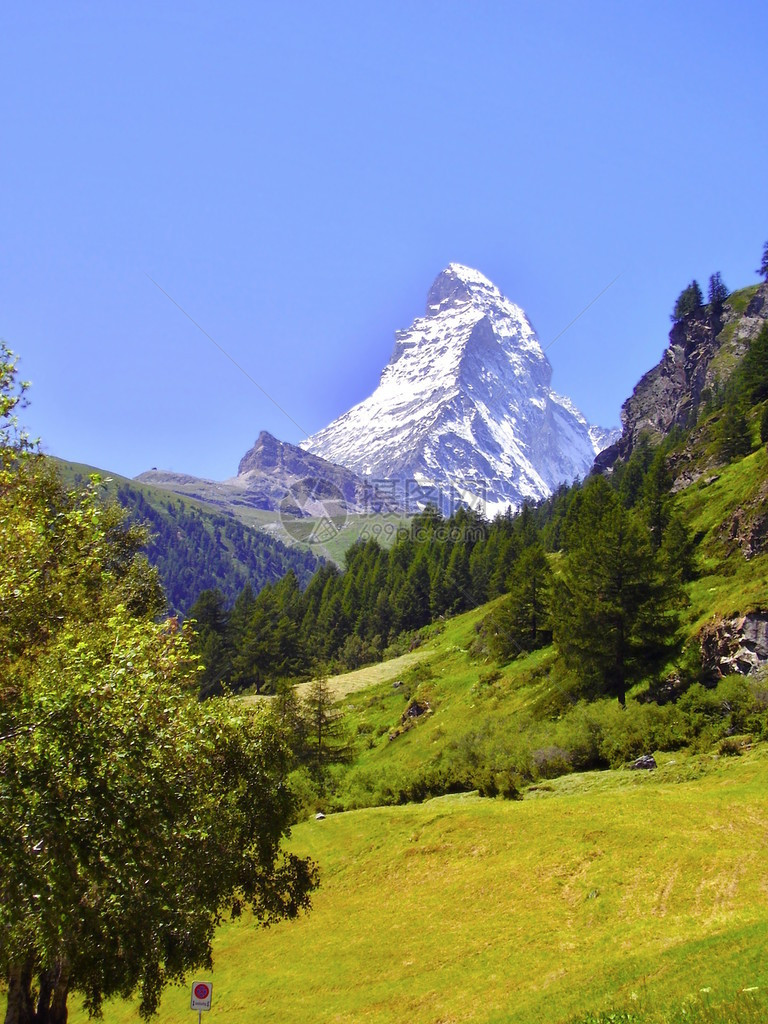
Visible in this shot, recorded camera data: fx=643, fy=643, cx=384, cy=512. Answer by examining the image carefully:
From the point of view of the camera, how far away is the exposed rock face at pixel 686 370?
155375 mm

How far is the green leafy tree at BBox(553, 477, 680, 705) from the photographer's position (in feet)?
129

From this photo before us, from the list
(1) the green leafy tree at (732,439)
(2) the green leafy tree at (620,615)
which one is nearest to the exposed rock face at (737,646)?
(2) the green leafy tree at (620,615)

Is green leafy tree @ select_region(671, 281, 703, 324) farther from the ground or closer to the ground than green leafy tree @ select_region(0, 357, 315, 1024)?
farther from the ground

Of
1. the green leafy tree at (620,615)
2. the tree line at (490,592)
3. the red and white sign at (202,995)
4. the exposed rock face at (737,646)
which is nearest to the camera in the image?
the red and white sign at (202,995)

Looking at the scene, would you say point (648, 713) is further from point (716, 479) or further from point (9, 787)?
point (716, 479)

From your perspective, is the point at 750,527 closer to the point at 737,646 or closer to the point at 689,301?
the point at 737,646

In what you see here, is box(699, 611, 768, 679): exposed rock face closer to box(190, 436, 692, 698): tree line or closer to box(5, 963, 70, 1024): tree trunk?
box(190, 436, 692, 698): tree line

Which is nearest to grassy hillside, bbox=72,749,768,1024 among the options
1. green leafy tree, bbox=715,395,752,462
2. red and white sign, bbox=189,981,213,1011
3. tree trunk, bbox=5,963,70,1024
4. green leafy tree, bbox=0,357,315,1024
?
red and white sign, bbox=189,981,213,1011

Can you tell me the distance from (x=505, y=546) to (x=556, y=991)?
3211 inches

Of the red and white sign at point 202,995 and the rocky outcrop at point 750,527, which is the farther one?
the rocky outcrop at point 750,527

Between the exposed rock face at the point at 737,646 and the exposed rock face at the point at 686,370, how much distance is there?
131 meters

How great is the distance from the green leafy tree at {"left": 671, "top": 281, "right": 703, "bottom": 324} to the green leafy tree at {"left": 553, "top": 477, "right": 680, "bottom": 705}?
159154mm

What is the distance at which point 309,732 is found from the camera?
54.3 meters

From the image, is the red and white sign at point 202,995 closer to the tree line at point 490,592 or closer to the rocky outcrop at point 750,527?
the tree line at point 490,592
